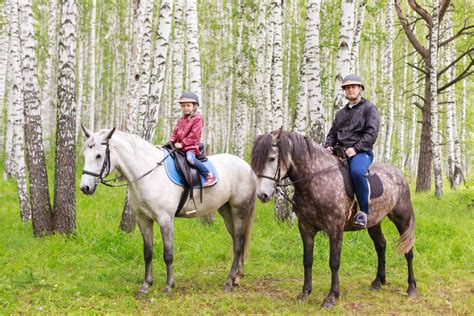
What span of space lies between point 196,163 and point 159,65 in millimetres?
3161

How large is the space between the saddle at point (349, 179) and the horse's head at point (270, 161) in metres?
0.85

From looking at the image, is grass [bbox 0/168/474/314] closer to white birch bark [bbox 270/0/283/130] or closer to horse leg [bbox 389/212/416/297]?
horse leg [bbox 389/212/416/297]

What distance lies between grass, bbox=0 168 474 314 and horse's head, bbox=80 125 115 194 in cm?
147

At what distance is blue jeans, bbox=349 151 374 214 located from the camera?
533 centimetres

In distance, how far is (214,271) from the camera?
6785mm

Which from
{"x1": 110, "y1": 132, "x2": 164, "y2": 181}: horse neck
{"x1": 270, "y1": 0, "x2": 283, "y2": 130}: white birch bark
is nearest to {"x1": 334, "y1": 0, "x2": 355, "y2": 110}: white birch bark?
{"x1": 270, "y1": 0, "x2": 283, "y2": 130}: white birch bark

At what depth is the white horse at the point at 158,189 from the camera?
16.8 feet

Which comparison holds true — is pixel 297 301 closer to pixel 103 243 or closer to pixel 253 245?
pixel 253 245

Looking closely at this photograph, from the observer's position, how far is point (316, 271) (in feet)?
22.2

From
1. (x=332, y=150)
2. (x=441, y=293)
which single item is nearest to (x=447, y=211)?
(x=441, y=293)

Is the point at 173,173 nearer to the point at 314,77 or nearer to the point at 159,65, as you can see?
the point at 159,65

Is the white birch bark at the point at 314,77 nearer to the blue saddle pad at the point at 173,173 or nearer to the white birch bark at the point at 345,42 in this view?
the white birch bark at the point at 345,42

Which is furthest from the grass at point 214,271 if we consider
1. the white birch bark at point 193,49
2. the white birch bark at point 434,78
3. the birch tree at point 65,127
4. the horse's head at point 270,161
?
the white birch bark at point 434,78

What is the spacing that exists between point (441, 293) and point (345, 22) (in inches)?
209
